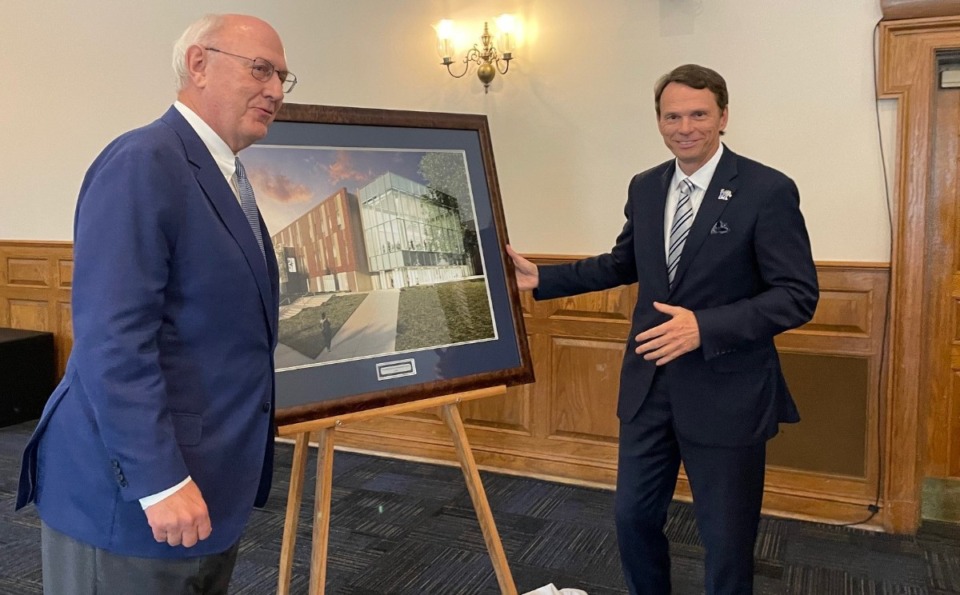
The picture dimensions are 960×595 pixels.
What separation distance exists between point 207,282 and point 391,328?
3.10ft

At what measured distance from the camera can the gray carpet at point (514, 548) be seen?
2.79 m

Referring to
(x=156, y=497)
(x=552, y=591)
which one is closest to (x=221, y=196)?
(x=156, y=497)

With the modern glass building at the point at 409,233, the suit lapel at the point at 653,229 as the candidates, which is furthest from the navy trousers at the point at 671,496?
the modern glass building at the point at 409,233

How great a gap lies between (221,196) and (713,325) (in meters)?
1.16

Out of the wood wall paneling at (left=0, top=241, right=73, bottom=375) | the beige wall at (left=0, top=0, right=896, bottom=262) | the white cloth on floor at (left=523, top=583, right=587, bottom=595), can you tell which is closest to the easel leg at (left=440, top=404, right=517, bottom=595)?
the white cloth on floor at (left=523, top=583, right=587, bottom=595)

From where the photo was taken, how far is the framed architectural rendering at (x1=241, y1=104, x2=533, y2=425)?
2107 millimetres

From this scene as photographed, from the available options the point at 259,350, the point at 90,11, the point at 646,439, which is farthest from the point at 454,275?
the point at 90,11

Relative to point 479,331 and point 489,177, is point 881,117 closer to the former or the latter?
point 489,177

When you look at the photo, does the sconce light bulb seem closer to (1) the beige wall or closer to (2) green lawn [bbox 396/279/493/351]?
(1) the beige wall

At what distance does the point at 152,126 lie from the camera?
131cm

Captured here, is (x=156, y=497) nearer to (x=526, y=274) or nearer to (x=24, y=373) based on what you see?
(x=526, y=274)

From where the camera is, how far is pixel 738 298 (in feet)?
6.44

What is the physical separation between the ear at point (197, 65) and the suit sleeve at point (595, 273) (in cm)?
136

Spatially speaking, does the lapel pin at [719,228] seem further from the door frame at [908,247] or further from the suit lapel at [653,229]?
the door frame at [908,247]
